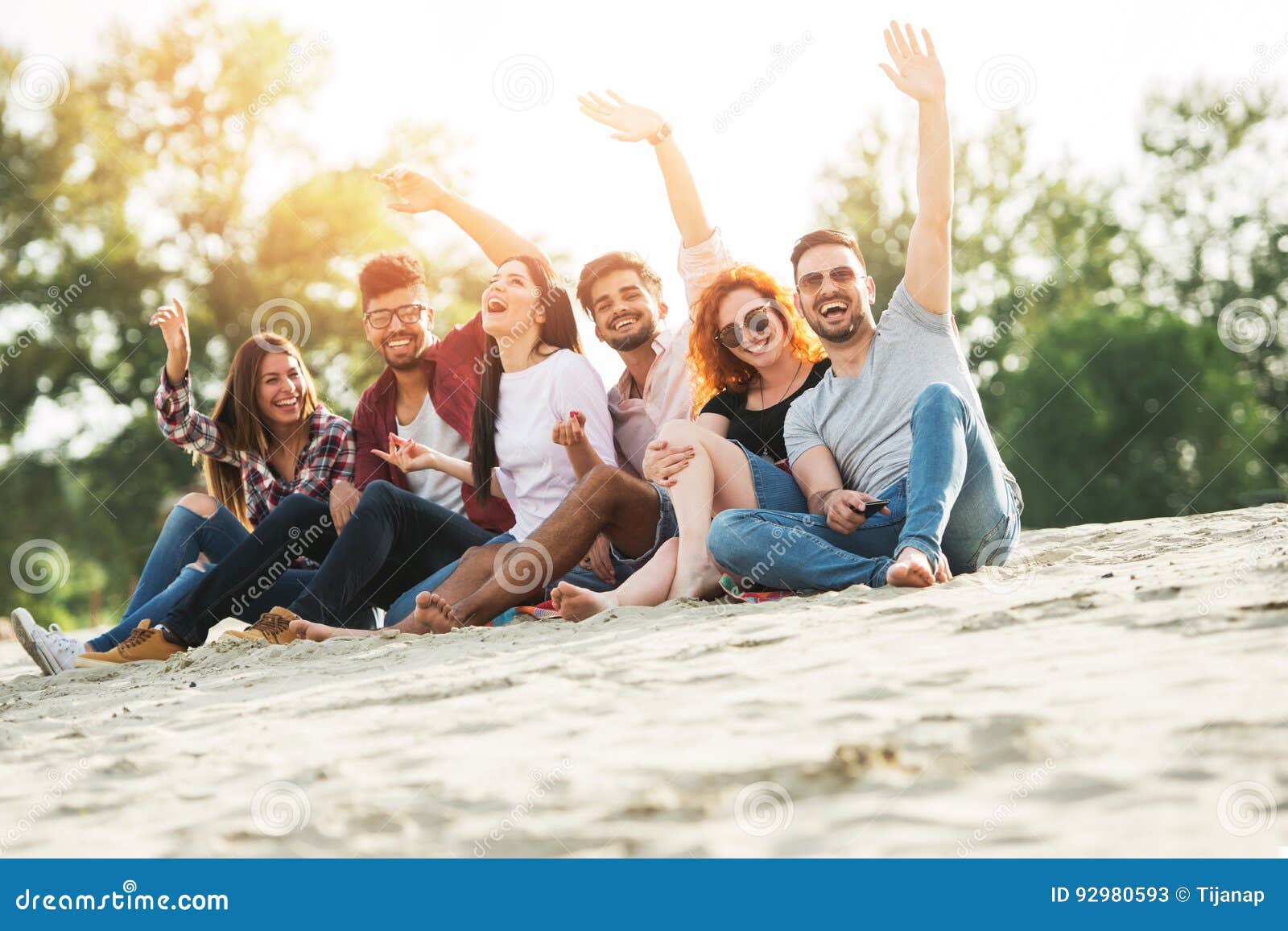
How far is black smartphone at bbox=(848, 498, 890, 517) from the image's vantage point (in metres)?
3.84

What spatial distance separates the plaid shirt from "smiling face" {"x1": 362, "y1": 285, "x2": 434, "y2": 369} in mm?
382

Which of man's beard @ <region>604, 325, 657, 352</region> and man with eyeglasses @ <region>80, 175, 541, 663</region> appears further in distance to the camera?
man's beard @ <region>604, 325, 657, 352</region>

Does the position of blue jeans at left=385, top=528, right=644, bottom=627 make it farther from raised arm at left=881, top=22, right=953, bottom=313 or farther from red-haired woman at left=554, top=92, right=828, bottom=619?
raised arm at left=881, top=22, right=953, bottom=313

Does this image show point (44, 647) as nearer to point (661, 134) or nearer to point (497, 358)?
point (497, 358)

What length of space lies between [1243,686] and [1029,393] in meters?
20.2

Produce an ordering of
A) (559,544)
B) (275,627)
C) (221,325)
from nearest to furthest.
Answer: (559,544), (275,627), (221,325)

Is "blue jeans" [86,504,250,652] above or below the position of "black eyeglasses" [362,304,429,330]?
below

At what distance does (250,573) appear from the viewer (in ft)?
15.7

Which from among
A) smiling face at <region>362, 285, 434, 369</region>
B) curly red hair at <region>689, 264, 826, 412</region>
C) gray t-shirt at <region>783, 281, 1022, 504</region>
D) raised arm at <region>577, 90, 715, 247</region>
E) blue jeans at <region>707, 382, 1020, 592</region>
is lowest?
blue jeans at <region>707, 382, 1020, 592</region>

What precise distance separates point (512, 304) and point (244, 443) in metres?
1.42

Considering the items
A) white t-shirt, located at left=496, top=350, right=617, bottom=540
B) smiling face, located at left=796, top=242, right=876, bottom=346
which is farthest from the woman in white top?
smiling face, located at left=796, top=242, right=876, bottom=346

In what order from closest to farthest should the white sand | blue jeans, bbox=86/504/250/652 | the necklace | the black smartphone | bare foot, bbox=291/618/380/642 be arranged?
the white sand, the black smartphone, bare foot, bbox=291/618/380/642, the necklace, blue jeans, bbox=86/504/250/652

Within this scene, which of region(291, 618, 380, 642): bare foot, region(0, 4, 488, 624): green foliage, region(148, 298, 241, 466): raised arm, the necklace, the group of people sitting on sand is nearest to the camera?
the group of people sitting on sand

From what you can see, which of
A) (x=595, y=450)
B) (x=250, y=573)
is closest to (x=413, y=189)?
(x=595, y=450)
